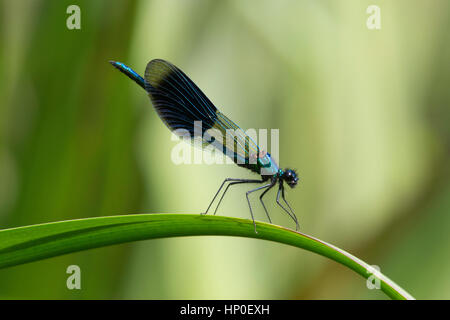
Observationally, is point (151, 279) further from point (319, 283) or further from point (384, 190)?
point (384, 190)

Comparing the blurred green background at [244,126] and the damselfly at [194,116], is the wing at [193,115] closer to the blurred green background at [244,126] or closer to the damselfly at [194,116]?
the damselfly at [194,116]
